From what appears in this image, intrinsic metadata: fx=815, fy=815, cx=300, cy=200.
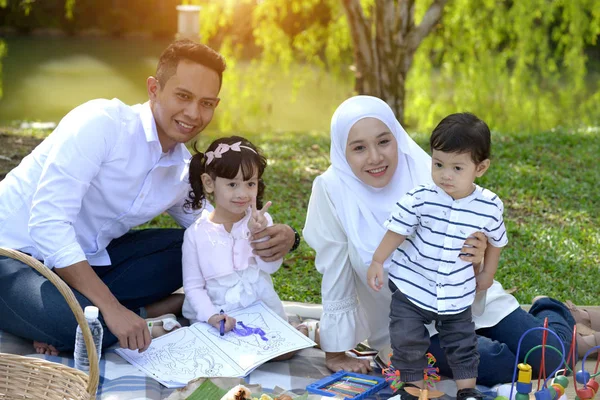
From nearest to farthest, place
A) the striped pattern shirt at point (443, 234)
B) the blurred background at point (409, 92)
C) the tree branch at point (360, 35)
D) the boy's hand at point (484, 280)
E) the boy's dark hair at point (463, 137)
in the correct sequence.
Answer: the boy's dark hair at point (463, 137) < the striped pattern shirt at point (443, 234) < the boy's hand at point (484, 280) < the blurred background at point (409, 92) < the tree branch at point (360, 35)

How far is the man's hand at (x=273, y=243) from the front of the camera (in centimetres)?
356

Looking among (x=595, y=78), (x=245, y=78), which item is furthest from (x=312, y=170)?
(x=595, y=78)

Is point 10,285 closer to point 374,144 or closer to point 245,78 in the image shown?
point 374,144

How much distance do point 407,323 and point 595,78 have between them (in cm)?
1491

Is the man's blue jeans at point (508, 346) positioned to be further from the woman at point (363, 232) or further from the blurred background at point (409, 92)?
the blurred background at point (409, 92)

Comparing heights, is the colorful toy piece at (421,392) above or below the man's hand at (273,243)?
below

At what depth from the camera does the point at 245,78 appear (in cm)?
1259

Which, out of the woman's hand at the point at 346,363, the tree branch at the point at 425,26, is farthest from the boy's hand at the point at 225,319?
the tree branch at the point at 425,26

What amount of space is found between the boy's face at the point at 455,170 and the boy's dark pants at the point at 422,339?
18.1 inches

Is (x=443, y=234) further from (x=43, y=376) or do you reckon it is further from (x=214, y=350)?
(x=43, y=376)

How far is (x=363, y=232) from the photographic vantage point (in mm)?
3350

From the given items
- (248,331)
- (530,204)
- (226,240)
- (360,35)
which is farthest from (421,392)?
(360,35)

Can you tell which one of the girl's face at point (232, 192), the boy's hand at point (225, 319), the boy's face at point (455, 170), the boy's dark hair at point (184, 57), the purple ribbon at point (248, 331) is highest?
the boy's dark hair at point (184, 57)

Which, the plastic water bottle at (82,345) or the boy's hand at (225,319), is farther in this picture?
the boy's hand at (225,319)
